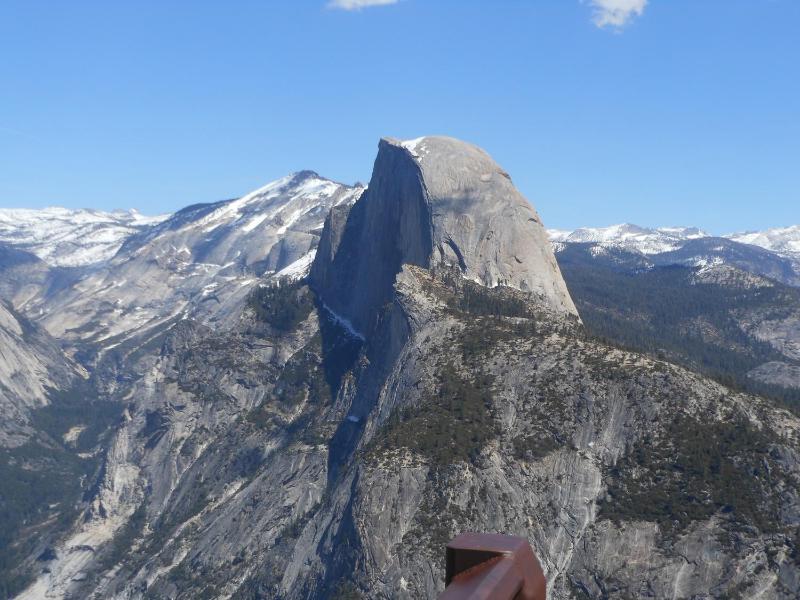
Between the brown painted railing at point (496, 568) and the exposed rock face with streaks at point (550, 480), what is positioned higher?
the brown painted railing at point (496, 568)

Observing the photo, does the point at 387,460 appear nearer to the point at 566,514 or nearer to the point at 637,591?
the point at 566,514

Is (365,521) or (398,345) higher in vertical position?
(398,345)

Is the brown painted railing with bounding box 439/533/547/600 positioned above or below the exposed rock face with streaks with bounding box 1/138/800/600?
above

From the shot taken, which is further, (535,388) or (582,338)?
(582,338)

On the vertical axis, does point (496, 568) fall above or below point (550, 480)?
above

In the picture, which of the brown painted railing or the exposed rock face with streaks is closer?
the brown painted railing

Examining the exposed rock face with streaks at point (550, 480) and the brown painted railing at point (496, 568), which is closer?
the brown painted railing at point (496, 568)

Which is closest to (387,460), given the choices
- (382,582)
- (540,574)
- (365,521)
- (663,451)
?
→ (365,521)

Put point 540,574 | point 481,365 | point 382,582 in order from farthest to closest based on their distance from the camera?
point 481,365 < point 382,582 < point 540,574
